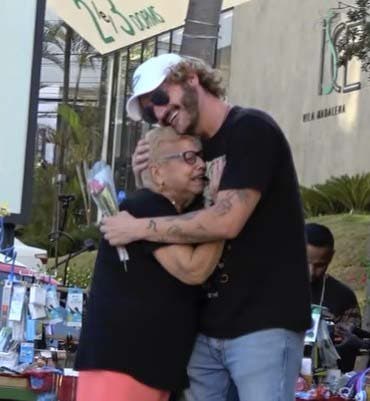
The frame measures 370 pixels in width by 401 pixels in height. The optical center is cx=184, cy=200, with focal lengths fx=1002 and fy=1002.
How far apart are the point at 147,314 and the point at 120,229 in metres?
0.27

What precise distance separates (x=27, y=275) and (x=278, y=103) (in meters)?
16.7

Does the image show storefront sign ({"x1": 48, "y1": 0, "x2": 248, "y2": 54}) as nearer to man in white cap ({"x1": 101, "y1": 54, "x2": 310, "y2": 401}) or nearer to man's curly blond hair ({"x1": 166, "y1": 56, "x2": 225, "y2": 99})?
man's curly blond hair ({"x1": 166, "y1": 56, "x2": 225, "y2": 99})

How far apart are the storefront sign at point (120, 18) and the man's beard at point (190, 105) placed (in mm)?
8483

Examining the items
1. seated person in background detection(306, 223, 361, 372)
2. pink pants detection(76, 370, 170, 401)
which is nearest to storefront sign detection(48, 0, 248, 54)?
seated person in background detection(306, 223, 361, 372)

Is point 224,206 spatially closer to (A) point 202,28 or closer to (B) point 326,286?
(B) point 326,286

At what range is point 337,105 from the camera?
18.3 metres

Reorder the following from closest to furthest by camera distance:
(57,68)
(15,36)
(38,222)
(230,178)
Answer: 1. (230,178)
2. (15,36)
3. (38,222)
4. (57,68)

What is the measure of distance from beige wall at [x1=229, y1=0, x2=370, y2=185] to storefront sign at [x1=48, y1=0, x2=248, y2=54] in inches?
216

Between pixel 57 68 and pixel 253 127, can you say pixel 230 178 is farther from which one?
pixel 57 68

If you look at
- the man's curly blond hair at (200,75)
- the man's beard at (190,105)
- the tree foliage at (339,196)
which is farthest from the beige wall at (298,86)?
the man's beard at (190,105)

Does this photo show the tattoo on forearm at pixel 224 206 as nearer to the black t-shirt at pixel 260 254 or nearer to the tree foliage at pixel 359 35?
the black t-shirt at pixel 260 254

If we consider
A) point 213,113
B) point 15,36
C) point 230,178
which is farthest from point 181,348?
point 15,36

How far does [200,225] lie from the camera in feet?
9.91

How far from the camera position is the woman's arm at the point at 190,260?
301cm
